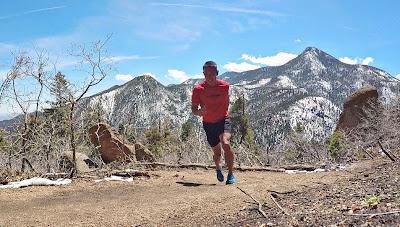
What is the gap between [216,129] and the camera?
16.8 ft

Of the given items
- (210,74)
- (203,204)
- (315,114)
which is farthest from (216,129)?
(315,114)

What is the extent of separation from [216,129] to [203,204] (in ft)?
5.14

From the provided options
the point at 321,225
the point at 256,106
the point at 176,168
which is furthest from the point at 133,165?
the point at 256,106

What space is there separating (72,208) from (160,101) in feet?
535

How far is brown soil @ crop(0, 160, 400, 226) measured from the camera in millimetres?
2578

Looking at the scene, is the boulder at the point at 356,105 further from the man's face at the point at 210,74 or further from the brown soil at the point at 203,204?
the man's face at the point at 210,74

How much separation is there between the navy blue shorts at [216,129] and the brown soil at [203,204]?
2.24 feet

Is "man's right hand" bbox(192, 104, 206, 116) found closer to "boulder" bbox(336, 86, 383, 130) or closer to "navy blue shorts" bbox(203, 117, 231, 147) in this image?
"navy blue shorts" bbox(203, 117, 231, 147)

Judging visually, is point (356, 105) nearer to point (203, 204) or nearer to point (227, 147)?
point (227, 147)

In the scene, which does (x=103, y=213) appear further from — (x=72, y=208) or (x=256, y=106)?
(x=256, y=106)

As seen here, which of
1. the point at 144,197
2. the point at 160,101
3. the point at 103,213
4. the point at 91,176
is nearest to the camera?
the point at 103,213

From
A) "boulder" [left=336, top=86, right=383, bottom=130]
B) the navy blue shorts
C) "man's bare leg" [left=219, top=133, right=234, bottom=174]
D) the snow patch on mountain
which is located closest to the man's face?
the navy blue shorts

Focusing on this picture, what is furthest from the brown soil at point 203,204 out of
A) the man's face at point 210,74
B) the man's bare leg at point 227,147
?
the man's face at point 210,74

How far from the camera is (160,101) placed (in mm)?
165875
